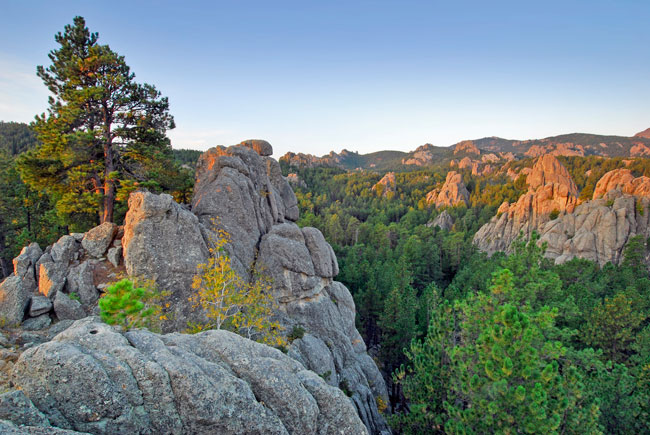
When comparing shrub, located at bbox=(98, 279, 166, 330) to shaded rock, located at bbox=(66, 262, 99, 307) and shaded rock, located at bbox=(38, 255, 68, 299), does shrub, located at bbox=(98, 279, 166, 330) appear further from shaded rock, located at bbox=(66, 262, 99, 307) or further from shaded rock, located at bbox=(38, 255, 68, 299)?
shaded rock, located at bbox=(38, 255, 68, 299)

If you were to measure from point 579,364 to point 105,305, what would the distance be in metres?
25.2

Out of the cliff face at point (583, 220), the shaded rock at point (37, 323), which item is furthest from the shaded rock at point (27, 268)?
the cliff face at point (583, 220)

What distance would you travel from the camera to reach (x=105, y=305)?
31.1 feet

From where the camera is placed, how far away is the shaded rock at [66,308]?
44.3ft

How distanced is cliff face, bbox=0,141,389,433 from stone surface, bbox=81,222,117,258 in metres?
0.05

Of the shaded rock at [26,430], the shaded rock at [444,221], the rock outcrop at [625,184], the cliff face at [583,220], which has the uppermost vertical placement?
the rock outcrop at [625,184]

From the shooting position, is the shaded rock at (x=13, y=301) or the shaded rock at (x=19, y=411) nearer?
the shaded rock at (x=19, y=411)

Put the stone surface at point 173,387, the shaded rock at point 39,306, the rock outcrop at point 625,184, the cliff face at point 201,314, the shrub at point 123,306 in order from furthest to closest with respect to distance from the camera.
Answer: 1. the rock outcrop at point 625,184
2. the shaded rock at point 39,306
3. the shrub at point 123,306
4. the cliff face at point 201,314
5. the stone surface at point 173,387

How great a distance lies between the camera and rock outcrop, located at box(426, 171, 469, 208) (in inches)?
4350

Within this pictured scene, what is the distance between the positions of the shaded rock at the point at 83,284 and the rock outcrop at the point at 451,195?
10799 cm

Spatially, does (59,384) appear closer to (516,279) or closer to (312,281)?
(312,281)

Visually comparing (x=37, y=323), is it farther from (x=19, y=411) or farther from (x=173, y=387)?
(x=19, y=411)

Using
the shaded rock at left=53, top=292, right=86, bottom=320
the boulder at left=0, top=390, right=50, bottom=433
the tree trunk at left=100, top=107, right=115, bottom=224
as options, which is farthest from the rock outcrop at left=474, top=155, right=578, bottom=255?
the boulder at left=0, top=390, right=50, bottom=433

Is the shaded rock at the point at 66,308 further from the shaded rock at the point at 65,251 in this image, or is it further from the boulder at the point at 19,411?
the boulder at the point at 19,411
